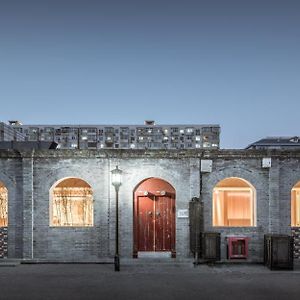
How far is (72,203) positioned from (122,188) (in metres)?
Answer: 2.26

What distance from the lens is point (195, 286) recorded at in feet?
37.8

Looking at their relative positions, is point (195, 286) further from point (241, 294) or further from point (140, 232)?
point (140, 232)

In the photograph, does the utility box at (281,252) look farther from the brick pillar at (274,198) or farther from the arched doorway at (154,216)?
the arched doorway at (154,216)

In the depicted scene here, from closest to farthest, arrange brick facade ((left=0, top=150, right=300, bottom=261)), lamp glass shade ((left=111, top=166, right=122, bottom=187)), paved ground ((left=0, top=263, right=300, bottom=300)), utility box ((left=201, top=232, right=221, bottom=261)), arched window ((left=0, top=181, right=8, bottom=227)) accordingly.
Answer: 1. paved ground ((left=0, top=263, right=300, bottom=300))
2. lamp glass shade ((left=111, top=166, right=122, bottom=187))
3. utility box ((left=201, top=232, right=221, bottom=261))
4. brick facade ((left=0, top=150, right=300, bottom=261))
5. arched window ((left=0, top=181, right=8, bottom=227))

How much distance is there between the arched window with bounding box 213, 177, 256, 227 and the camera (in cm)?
1558

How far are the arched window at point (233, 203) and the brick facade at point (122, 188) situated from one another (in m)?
0.41

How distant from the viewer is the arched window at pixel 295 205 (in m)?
15.6

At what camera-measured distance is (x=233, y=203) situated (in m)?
15.8

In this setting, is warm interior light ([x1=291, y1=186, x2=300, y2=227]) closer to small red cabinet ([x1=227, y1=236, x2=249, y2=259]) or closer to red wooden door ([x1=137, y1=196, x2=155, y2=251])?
small red cabinet ([x1=227, y1=236, x2=249, y2=259])

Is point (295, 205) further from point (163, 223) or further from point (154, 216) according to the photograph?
Result: point (154, 216)

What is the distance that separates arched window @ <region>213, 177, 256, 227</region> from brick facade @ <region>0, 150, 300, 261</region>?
0.41 metres

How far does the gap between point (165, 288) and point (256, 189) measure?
607cm

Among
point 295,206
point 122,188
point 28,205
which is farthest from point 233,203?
point 28,205

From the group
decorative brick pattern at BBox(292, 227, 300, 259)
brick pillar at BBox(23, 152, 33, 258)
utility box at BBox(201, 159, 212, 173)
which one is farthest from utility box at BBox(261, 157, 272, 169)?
brick pillar at BBox(23, 152, 33, 258)
